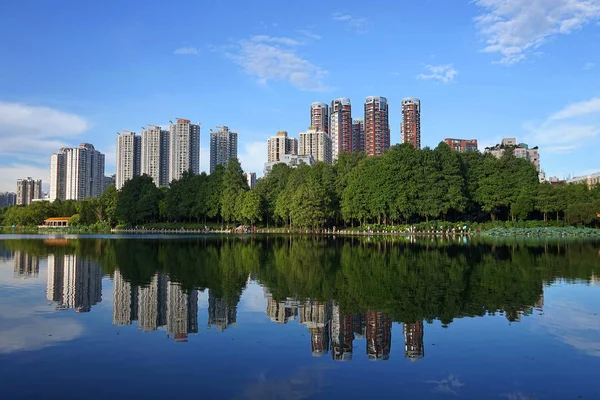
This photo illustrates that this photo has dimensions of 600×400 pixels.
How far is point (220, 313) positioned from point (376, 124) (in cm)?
14460

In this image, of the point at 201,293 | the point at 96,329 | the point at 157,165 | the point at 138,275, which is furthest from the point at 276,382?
the point at 157,165

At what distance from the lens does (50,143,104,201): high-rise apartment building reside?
17000 cm

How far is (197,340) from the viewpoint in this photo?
36.3 feet

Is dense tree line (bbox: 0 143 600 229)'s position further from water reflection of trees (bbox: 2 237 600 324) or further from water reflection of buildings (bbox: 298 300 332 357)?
water reflection of buildings (bbox: 298 300 332 357)

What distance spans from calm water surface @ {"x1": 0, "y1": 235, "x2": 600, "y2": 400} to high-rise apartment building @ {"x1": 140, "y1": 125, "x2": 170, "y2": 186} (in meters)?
135

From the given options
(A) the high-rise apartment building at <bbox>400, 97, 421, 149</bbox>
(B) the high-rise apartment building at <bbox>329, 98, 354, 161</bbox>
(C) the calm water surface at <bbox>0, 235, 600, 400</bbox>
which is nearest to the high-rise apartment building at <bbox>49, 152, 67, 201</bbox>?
(B) the high-rise apartment building at <bbox>329, 98, 354, 161</bbox>

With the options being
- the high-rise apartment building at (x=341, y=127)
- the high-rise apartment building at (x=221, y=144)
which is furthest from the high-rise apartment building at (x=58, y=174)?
the high-rise apartment building at (x=341, y=127)

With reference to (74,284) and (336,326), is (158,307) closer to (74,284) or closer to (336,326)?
(336,326)

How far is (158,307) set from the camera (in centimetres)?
1470

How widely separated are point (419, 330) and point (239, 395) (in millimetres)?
5702

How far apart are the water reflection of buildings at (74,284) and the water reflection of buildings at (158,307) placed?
0.87m

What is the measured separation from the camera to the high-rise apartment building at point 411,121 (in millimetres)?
151000

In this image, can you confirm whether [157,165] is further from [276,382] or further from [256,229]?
[276,382]

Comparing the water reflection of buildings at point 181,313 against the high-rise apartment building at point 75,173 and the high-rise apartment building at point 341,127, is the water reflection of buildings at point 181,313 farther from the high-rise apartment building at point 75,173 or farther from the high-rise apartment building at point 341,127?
the high-rise apartment building at point 75,173
